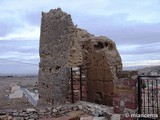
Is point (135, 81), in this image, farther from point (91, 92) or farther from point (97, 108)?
point (91, 92)

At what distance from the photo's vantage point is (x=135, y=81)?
8.78 meters

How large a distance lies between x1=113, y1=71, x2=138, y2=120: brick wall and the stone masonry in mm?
2915

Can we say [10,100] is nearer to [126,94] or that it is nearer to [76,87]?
[76,87]

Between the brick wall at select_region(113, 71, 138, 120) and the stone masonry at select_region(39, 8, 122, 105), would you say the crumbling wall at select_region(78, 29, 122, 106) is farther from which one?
the brick wall at select_region(113, 71, 138, 120)

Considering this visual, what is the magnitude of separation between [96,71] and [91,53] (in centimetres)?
70

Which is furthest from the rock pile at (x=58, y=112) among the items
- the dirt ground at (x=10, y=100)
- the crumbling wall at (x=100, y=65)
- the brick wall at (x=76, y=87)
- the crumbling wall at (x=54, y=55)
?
the crumbling wall at (x=100, y=65)

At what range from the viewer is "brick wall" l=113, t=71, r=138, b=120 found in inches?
346

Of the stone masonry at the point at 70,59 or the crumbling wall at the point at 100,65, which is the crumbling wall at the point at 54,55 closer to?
the stone masonry at the point at 70,59

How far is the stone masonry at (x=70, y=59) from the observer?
40.7ft

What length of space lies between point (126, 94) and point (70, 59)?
12.5ft

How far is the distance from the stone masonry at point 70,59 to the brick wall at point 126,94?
9.56 ft

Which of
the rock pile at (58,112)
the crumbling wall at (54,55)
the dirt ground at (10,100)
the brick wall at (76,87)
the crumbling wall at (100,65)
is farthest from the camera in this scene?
the dirt ground at (10,100)

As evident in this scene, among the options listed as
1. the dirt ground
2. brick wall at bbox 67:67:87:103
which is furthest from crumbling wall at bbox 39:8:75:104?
the dirt ground

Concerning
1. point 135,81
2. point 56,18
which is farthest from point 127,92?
point 56,18
